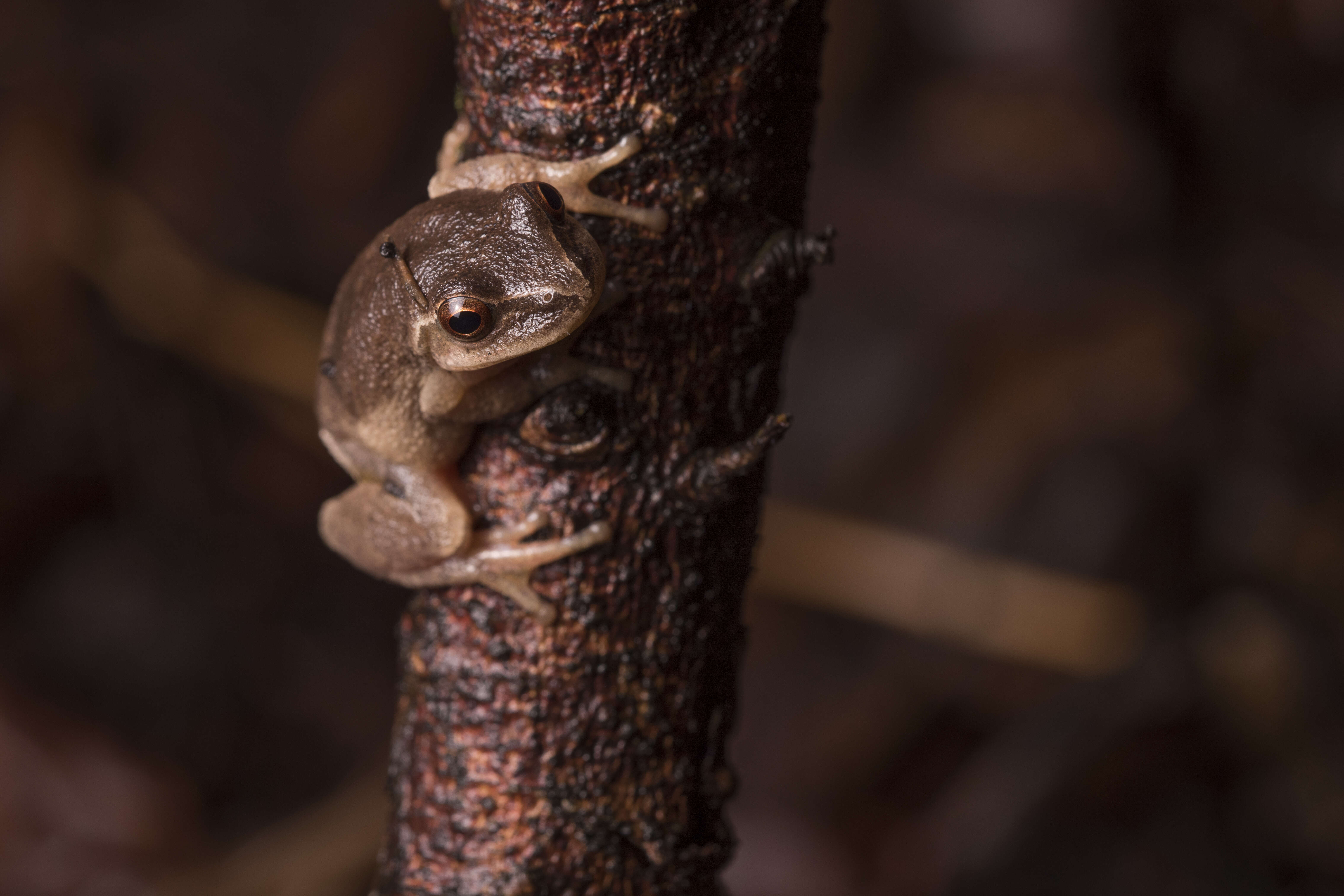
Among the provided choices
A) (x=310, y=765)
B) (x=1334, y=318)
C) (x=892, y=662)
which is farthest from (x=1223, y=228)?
(x=310, y=765)

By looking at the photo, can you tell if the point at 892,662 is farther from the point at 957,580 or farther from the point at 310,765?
the point at 310,765

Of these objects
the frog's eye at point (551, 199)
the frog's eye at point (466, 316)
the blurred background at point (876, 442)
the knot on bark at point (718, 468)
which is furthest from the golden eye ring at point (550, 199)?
the blurred background at point (876, 442)

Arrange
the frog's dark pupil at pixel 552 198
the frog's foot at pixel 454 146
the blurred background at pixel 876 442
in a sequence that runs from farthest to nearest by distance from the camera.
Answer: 1. the blurred background at pixel 876 442
2. the frog's foot at pixel 454 146
3. the frog's dark pupil at pixel 552 198

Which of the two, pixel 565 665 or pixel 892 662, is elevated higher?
pixel 892 662

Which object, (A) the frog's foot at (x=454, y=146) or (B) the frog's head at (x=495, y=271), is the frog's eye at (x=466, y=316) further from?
(A) the frog's foot at (x=454, y=146)

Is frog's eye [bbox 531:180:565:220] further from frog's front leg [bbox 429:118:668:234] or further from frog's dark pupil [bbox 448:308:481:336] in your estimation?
frog's dark pupil [bbox 448:308:481:336]

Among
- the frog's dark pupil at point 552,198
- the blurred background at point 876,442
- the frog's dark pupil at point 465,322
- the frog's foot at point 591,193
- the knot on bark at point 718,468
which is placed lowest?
the knot on bark at point 718,468

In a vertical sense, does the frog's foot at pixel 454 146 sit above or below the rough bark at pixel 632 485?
above

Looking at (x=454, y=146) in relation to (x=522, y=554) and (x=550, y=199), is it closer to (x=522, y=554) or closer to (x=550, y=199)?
(x=550, y=199)
